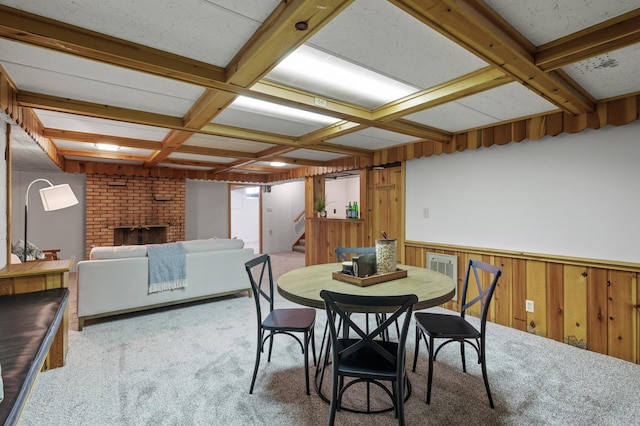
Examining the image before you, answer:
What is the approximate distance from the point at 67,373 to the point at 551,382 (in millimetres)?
3491

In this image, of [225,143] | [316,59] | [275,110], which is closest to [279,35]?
[316,59]

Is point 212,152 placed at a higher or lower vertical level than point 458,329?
higher

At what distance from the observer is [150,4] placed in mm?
1323

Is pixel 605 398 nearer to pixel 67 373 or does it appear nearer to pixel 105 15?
pixel 105 15

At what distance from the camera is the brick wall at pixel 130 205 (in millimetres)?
6062

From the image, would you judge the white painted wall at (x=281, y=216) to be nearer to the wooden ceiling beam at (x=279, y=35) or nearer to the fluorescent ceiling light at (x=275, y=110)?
the fluorescent ceiling light at (x=275, y=110)

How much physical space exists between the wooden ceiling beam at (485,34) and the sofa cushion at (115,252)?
3.53m

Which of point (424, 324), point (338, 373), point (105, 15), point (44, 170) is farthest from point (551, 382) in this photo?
point (44, 170)

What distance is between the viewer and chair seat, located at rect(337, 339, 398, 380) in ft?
5.06

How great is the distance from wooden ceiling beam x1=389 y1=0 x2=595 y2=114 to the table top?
1.33 m

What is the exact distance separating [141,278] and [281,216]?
5572 mm

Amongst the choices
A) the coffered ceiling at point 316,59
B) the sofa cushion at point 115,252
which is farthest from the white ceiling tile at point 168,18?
the sofa cushion at point 115,252

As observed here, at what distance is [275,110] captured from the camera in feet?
9.12

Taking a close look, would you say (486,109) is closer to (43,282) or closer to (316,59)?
(316,59)
